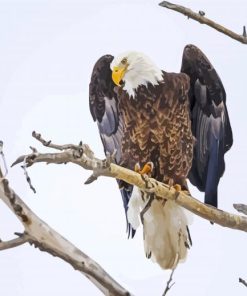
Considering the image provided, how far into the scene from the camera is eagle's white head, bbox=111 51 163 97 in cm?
175

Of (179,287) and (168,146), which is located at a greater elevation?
(168,146)

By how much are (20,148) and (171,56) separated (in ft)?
1.40

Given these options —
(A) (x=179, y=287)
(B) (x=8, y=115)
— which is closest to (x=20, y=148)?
(B) (x=8, y=115)

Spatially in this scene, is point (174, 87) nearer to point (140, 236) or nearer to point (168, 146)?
point (168, 146)

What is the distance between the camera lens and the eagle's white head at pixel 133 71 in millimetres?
1748

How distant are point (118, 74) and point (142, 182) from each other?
27cm

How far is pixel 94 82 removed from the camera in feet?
5.92

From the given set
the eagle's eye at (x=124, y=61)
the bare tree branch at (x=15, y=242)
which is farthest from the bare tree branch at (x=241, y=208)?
the bare tree branch at (x=15, y=242)

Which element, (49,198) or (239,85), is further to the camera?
(239,85)

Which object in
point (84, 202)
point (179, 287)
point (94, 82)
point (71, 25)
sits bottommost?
point (179, 287)

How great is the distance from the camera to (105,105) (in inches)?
71.2

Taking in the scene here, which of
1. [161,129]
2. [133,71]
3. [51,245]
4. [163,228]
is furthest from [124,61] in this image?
[51,245]

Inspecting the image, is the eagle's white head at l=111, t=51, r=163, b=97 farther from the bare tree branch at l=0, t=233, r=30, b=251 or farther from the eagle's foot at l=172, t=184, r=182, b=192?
the bare tree branch at l=0, t=233, r=30, b=251

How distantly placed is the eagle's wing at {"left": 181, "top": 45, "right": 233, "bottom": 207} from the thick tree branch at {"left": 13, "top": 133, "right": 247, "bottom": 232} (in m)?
0.09
